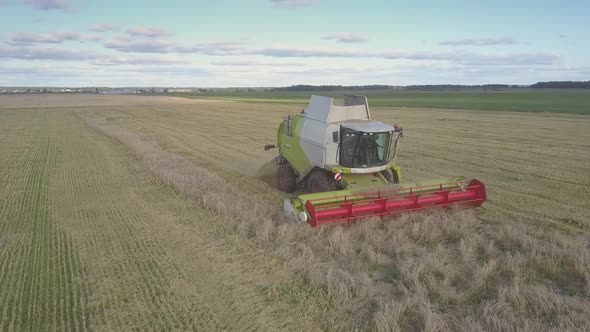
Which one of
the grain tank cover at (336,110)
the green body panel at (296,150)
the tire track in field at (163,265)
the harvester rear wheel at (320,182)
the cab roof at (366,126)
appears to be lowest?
the tire track in field at (163,265)

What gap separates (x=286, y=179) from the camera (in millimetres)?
12453

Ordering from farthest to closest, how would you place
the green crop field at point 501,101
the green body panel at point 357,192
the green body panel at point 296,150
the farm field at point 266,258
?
1. the green crop field at point 501,101
2. the green body panel at point 296,150
3. the green body panel at point 357,192
4. the farm field at point 266,258

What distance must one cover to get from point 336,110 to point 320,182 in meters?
1.67

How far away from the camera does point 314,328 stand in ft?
→ 18.0

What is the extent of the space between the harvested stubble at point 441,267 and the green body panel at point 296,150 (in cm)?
157

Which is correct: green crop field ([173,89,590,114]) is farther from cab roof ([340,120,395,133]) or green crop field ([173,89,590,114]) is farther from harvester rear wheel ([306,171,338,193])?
harvester rear wheel ([306,171,338,193])

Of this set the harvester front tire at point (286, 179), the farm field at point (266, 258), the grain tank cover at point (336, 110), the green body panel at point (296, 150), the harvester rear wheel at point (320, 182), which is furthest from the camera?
the harvester front tire at point (286, 179)

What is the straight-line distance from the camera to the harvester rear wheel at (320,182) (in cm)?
1061

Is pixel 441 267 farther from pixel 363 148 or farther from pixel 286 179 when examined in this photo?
pixel 286 179

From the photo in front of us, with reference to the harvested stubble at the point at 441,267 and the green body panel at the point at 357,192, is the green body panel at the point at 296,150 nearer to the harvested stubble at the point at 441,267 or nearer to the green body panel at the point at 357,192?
the harvested stubble at the point at 441,267

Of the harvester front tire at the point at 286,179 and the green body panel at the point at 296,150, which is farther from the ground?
the green body panel at the point at 296,150

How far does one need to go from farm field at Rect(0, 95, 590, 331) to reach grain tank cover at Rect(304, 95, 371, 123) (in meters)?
2.34

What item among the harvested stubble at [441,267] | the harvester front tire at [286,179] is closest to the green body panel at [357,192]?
the harvested stubble at [441,267]

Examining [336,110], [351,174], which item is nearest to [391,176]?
[351,174]
